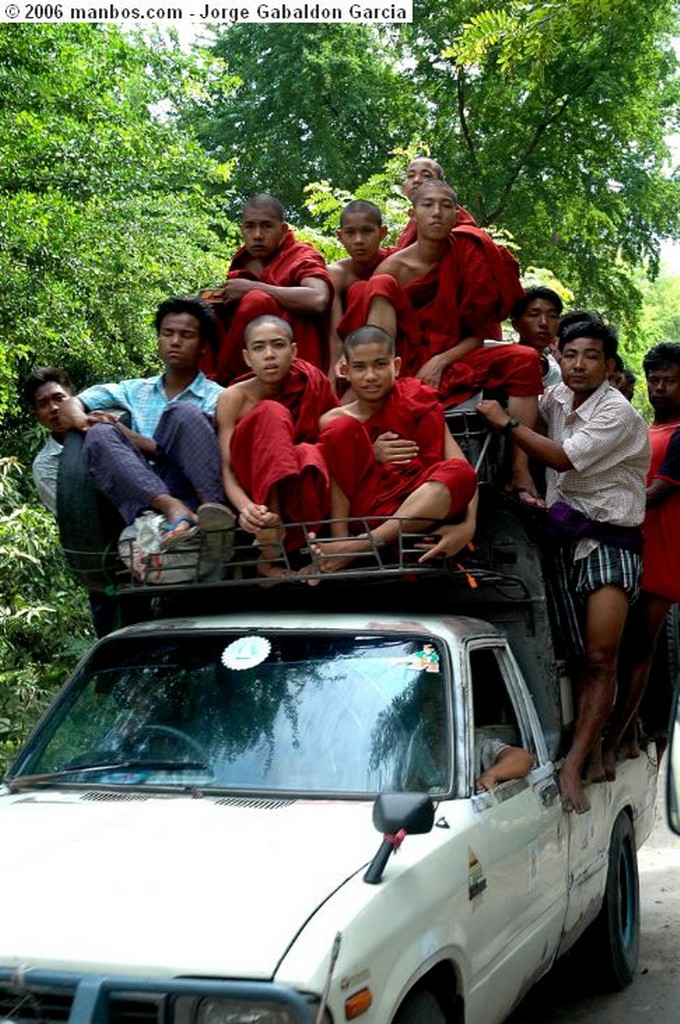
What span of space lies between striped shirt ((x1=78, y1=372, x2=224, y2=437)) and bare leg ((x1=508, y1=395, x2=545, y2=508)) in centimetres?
134

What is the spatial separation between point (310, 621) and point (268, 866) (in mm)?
1441

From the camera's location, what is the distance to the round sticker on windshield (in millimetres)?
4605

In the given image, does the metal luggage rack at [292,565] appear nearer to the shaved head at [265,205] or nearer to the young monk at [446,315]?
the young monk at [446,315]

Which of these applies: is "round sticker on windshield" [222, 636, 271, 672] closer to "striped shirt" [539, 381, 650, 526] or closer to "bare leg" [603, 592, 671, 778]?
"striped shirt" [539, 381, 650, 526]

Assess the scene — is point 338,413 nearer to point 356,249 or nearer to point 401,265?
point 401,265

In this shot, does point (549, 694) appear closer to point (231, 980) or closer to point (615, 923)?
point (615, 923)

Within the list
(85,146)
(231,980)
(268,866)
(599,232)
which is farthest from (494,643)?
(599,232)

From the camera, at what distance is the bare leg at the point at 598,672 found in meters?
5.50

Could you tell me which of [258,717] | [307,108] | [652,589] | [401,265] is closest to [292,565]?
[258,717]

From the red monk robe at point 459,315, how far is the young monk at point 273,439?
593mm

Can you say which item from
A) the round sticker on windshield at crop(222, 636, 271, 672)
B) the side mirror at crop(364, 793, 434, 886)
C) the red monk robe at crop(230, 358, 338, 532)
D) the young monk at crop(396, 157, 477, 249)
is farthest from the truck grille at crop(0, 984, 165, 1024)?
the young monk at crop(396, 157, 477, 249)

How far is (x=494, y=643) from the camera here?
5062 millimetres

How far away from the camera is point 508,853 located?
172 inches

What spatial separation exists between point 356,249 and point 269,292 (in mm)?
664
